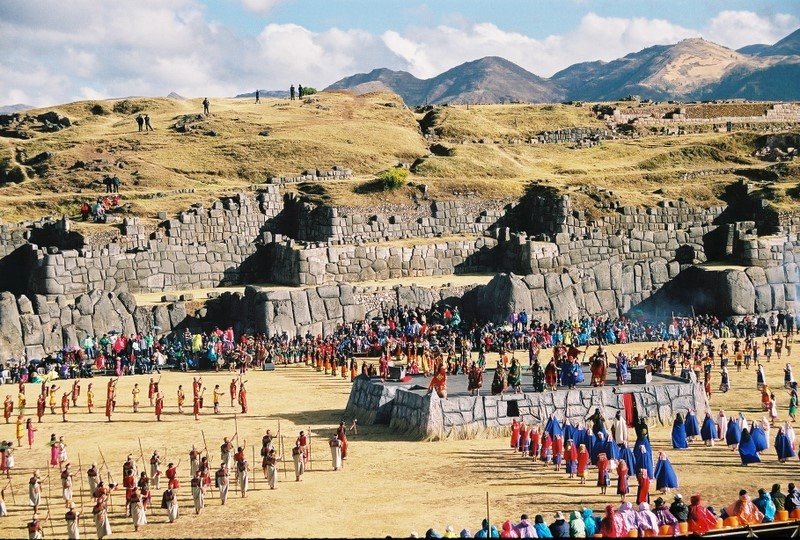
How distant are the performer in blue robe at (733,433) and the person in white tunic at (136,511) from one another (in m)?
14.4

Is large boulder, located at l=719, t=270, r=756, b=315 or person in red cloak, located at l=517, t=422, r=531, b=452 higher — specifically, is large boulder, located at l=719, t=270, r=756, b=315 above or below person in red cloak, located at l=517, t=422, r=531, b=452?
above

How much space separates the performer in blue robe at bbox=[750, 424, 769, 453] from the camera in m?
25.4

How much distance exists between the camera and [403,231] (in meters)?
57.9

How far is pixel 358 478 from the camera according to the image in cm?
2484

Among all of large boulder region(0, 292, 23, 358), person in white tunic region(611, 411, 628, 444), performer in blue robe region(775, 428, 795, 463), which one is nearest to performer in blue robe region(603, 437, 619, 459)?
person in white tunic region(611, 411, 628, 444)

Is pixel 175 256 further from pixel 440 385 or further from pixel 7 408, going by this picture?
pixel 440 385

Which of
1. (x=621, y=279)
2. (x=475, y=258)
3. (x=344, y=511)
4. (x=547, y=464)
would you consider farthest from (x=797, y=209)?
(x=344, y=511)

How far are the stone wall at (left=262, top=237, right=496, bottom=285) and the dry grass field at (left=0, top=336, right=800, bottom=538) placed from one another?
56.7 ft

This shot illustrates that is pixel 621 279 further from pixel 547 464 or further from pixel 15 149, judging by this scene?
pixel 15 149

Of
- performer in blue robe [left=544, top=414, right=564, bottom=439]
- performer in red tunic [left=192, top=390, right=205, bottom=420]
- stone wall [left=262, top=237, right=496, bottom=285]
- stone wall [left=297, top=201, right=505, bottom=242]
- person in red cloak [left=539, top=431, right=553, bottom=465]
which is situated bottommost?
person in red cloak [left=539, top=431, right=553, bottom=465]

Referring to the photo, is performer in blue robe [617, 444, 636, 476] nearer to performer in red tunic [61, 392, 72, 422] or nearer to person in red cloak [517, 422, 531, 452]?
person in red cloak [517, 422, 531, 452]

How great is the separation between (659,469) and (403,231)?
1419 inches

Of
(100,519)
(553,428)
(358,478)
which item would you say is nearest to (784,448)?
(553,428)

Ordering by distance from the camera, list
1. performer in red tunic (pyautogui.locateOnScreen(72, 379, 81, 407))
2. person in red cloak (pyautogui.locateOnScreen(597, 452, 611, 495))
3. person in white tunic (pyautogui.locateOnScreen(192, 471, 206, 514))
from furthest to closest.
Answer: performer in red tunic (pyautogui.locateOnScreen(72, 379, 81, 407)), person in red cloak (pyautogui.locateOnScreen(597, 452, 611, 495)), person in white tunic (pyautogui.locateOnScreen(192, 471, 206, 514))
